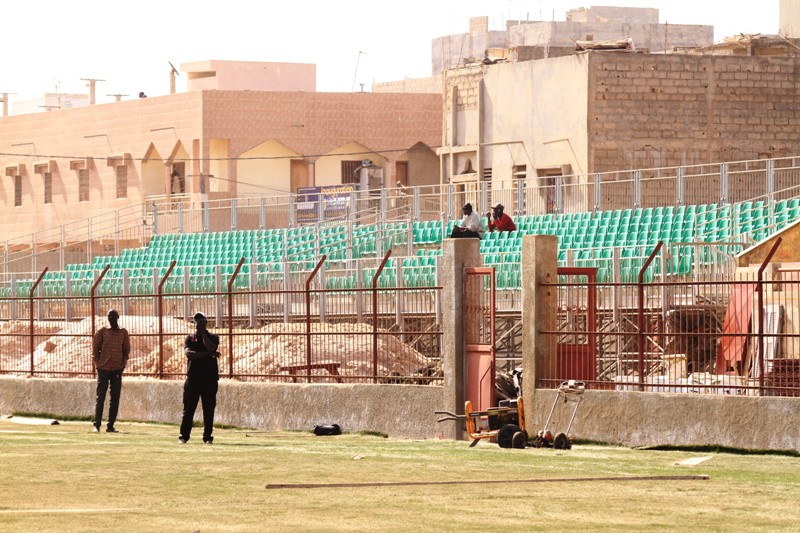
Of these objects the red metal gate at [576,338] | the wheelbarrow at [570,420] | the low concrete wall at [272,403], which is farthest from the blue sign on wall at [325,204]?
the wheelbarrow at [570,420]

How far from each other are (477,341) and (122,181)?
44.5m

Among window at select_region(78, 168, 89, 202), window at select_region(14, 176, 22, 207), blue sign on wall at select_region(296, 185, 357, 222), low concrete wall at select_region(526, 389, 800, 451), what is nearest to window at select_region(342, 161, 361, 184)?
blue sign on wall at select_region(296, 185, 357, 222)

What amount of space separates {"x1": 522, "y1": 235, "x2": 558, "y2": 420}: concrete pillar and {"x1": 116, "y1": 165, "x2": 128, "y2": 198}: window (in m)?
44.9

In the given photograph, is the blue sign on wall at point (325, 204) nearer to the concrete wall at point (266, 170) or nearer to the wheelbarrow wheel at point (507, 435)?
the concrete wall at point (266, 170)

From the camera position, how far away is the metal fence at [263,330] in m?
21.6

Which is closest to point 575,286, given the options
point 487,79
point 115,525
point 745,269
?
point 745,269

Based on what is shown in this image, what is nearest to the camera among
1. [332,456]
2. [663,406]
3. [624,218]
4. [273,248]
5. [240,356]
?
[332,456]

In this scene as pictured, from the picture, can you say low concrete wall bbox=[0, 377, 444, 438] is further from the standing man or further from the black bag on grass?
the standing man

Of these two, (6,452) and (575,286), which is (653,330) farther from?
(6,452)

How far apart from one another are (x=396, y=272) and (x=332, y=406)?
5.51m

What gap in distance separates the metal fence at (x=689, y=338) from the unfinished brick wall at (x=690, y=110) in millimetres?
24105

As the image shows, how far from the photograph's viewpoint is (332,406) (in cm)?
2169

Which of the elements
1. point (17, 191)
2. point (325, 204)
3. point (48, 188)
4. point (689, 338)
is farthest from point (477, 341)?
point (17, 191)

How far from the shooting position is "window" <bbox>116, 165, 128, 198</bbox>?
62500 mm
